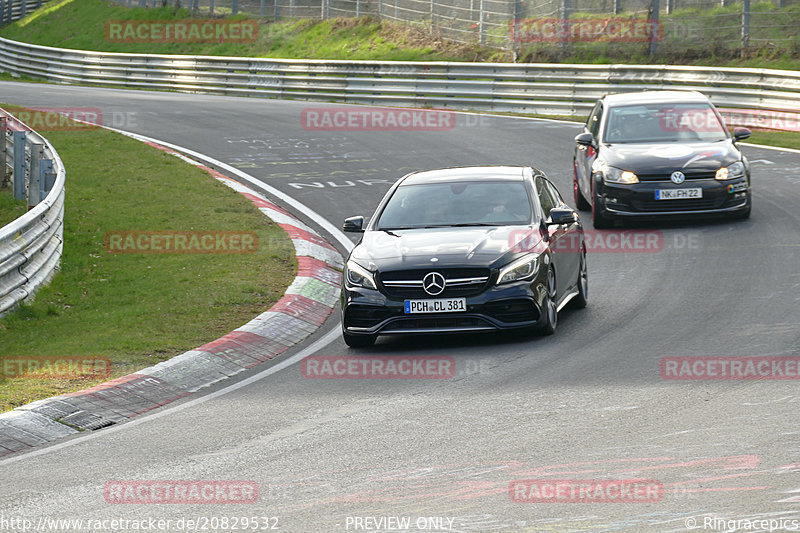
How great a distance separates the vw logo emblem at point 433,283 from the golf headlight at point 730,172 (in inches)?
272

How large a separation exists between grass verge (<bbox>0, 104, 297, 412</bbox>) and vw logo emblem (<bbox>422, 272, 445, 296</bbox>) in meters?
2.10

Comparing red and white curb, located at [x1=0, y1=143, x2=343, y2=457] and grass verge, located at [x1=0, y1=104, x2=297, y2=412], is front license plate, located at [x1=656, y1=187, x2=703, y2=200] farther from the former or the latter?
grass verge, located at [x1=0, y1=104, x2=297, y2=412]

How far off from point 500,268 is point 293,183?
35.5ft

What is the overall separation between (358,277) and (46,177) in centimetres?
610

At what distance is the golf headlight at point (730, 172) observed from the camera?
16.1 metres

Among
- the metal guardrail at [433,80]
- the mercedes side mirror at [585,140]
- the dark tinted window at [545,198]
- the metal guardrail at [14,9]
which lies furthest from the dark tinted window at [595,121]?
the metal guardrail at [14,9]

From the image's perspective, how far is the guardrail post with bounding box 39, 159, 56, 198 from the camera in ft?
49.9

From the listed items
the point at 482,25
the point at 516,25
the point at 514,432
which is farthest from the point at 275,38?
the point at 514,432

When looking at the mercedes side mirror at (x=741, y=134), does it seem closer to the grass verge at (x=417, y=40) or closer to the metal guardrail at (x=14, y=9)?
the grass verge at (x=417, y=40)

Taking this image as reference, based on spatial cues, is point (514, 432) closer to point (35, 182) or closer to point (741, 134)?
point (35, 182)

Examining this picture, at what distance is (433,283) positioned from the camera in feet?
34.3

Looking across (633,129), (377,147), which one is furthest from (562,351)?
(377,147)

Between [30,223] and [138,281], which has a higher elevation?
[30,223]

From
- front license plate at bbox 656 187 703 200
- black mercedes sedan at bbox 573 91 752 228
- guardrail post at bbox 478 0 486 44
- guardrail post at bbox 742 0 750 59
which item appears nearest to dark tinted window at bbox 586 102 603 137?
black mercedes sedan at bbox 573 91 752 228
